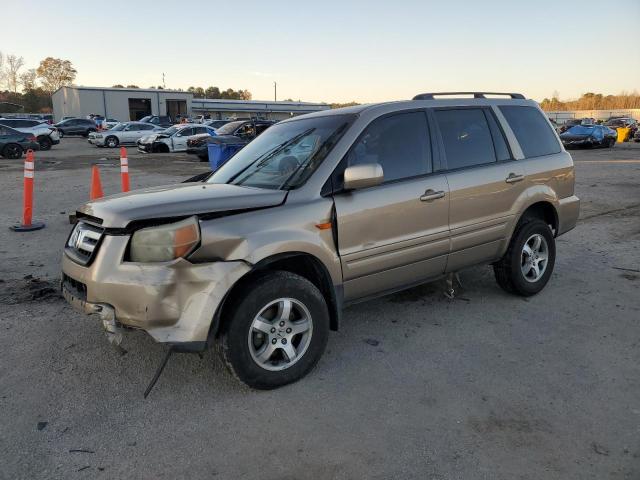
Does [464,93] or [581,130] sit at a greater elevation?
[581,130]

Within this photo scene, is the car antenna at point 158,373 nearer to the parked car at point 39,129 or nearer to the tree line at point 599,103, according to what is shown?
the parked car at point 39,129

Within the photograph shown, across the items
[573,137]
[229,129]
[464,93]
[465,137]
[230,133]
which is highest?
[229,129]

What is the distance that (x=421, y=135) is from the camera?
405 centimetres

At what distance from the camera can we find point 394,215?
12.2 ft

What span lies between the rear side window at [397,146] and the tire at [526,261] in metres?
1.31

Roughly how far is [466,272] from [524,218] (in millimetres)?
1129

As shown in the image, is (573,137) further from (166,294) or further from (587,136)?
(166,294)

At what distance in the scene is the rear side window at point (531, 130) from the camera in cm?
478

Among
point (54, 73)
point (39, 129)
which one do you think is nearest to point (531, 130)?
point (39, 129)

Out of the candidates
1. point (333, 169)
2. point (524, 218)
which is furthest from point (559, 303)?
point (333, 169)

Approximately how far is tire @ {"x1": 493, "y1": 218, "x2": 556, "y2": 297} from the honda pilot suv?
0.05 ft

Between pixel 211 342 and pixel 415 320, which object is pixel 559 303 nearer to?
pixel 415 320

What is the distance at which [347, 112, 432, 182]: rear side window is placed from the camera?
3.73m

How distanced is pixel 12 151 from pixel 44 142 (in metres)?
6.30
